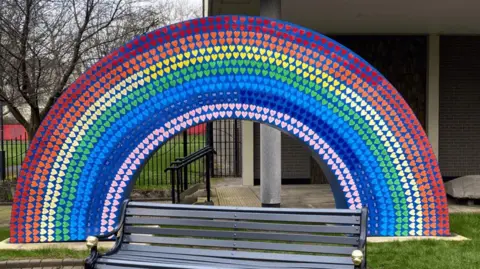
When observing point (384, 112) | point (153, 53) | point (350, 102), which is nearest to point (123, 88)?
point (153, 53)

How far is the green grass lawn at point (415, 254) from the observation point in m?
5.36

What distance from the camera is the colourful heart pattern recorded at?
5930 mm

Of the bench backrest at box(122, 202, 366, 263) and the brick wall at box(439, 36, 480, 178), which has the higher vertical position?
the brick wall at box(439, 36, 480, 178)

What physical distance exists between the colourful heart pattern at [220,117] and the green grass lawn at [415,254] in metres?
0.40

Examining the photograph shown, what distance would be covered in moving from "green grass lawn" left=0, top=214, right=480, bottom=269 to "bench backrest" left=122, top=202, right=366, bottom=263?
123cm

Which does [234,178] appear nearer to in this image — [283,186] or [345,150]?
[283,186]

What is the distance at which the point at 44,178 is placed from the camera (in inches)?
243

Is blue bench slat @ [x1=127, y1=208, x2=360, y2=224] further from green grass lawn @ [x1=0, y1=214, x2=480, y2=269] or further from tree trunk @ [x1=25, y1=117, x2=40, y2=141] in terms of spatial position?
tree trunk @ [x1=25, y1=117, x2=40, y2=141]

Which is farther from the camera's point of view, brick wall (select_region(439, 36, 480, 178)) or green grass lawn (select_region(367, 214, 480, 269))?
brick wall (select_region(439, 36, 480, 178))

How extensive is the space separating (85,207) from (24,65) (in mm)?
4629

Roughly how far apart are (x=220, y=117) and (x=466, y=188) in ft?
18.0

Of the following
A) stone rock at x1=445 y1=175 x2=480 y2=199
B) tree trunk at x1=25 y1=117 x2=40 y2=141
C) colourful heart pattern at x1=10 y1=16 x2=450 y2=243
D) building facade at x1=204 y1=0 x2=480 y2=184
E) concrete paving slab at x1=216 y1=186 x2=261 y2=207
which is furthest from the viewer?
building facade at x1=204 y1=0 x2=480 y2=184

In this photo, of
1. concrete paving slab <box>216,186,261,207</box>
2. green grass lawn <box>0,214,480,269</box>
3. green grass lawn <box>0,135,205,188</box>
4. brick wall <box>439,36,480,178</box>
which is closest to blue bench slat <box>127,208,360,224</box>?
green grass lawn <box>0,214,480,269</box>

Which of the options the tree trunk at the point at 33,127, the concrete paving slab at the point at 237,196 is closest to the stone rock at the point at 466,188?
the concrete paving slab at the point at 237,196
